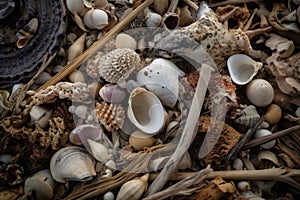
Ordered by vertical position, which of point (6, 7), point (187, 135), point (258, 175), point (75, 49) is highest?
point (6, 7)

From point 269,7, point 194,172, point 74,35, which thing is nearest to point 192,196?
point 194,172

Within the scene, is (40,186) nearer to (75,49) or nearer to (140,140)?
(140,140)

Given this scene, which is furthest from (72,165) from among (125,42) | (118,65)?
(125,42)

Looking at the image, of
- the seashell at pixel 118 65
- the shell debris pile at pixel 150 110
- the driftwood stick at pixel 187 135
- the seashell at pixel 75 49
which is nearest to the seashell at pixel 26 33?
the shell debris pile at pixel 150 110

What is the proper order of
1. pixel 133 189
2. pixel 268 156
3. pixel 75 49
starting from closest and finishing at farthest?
pixel 133 189 → pixel 268 156 → pixel 75 49

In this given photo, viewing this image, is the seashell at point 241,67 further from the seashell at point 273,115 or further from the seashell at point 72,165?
the seashell at point 72,165

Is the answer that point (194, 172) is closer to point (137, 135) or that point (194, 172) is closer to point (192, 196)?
point (192, 196)

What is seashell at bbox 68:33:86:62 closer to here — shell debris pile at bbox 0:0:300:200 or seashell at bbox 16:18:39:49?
shell debris pile at bbox 0:0:300:200

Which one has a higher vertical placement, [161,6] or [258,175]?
[161,6]
